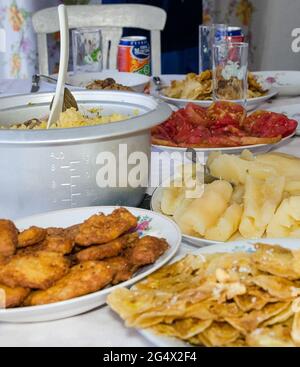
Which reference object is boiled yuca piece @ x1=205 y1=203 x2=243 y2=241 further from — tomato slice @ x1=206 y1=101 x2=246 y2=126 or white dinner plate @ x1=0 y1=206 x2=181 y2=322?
tomato slice @ x1=206 y1=101 x2=246 y2=126

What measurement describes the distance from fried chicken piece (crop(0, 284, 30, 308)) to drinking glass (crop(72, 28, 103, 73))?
125 centimetres

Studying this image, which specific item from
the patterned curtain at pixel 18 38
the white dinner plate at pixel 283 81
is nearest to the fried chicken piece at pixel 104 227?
the white dinner plate at pixel 283 81

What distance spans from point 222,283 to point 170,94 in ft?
3.49

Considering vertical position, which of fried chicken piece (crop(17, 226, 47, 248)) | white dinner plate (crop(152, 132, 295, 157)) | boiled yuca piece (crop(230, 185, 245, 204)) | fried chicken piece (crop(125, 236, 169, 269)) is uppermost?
fried chicken piece (crop(17, 226, 47, 248))

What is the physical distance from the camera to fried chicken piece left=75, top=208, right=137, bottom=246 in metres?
0.68

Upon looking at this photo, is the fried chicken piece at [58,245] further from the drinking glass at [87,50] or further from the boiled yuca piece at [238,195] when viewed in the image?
the drinking glass at [87,50]

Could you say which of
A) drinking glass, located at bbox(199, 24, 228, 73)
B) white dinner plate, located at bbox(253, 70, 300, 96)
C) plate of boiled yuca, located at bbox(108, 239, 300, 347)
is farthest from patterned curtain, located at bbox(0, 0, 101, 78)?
plate of boiled yuca, located at bbox(108, 239, 300, 347)

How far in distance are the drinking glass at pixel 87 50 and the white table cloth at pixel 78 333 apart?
4.03ft

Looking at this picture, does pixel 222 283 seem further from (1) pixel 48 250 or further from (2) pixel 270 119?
(2) pixel 270 119

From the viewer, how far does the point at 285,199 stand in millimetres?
796

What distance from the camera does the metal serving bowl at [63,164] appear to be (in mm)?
768

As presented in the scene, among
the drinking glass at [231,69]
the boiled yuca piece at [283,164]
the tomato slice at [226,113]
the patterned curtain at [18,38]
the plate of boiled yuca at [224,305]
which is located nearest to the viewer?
the plate of boiled yuca at [224,305]

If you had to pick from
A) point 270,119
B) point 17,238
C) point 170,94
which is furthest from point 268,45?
point 17,238

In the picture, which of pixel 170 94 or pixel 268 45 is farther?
pixel 268 45
